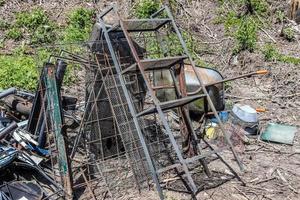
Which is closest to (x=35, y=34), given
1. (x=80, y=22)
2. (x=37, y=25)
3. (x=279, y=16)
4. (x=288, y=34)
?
(x=37, y=25)

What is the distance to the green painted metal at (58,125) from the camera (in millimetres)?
4688

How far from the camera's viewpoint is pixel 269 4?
10.7m

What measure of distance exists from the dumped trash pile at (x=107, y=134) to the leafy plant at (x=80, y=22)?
3.28 meters

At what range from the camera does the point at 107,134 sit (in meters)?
5.52

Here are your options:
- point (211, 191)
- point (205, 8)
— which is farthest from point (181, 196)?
point (205, 8)

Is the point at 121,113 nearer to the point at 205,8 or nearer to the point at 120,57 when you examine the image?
the point at 120,57

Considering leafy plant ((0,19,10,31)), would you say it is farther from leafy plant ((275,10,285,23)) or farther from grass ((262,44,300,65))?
leafy plant ((275,10,285,23))

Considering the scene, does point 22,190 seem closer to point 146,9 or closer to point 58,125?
point 58,125

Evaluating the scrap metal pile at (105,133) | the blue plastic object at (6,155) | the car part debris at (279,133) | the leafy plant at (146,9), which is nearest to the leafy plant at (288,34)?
the leafy plant at (146,9)

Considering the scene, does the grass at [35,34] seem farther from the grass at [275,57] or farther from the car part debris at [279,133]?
the grass at [275,57]

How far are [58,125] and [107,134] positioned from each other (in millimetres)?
885

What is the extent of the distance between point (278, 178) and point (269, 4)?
21.0ft

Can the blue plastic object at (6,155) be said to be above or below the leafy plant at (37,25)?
below

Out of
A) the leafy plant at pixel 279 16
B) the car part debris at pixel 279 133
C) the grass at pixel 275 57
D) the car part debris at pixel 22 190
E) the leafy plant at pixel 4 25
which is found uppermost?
the leafy plant at pixel 4 25
